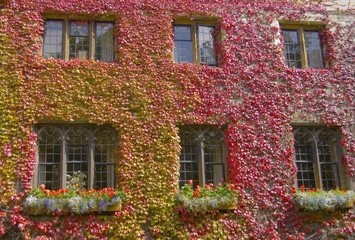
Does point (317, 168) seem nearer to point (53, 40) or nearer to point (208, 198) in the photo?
point (208, 198)

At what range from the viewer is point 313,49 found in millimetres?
12312

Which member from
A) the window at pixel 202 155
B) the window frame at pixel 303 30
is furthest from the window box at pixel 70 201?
the window frame at pixel 303 30

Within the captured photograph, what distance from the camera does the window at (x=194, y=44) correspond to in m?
11.5

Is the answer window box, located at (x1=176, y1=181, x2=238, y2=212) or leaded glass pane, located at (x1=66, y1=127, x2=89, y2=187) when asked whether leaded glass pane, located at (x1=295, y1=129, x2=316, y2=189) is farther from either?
leaded glass pane, located at (x1=66, y1=127, x2=89, y2=187)

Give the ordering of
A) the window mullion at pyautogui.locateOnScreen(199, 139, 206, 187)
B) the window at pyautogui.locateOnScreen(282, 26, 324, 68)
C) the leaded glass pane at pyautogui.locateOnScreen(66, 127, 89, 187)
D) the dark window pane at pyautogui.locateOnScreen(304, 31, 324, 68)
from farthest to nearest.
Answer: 1. the dark window pane at pyautogui.locateOnScreen(304, 31, 324, 68)
2. the window at pyautogui.locateOnScreen(282, 26, 324, 68)
3. the window mullion at pyautogui.locateOnScreen(199, 139, 206, 187)
4. the leaded glass pane at pyautogui.locateOnScreen(66, 127, 89, 187)

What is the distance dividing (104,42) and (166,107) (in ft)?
9.74

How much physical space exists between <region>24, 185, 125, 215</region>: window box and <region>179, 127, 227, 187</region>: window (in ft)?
6.98

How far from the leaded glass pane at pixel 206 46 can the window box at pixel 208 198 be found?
4091mm

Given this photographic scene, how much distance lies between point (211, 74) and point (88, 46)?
3.96m

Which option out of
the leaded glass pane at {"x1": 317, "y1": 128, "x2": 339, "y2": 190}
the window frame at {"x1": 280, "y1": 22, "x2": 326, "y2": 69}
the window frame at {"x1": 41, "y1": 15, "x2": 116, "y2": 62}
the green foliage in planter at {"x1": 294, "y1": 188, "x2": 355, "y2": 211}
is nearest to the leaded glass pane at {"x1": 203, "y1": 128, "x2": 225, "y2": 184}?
the green foliage in planter at {"x1": 294, "y1": 188, "x2": 355, "y2": 211}

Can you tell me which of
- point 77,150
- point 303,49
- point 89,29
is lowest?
point 77,150

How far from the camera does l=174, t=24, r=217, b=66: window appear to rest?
11.5 meters

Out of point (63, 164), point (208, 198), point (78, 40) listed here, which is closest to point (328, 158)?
point (208, 198)

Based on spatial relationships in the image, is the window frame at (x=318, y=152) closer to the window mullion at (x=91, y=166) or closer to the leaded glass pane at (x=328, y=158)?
the leaded glass pane at (x=328, y=158)
